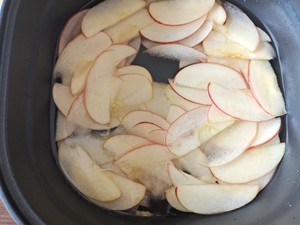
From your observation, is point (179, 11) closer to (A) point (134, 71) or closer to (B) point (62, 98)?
(A) point (134, 71)

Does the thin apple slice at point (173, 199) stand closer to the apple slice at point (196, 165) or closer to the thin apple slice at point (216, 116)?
the apple slice at point (196, 165)

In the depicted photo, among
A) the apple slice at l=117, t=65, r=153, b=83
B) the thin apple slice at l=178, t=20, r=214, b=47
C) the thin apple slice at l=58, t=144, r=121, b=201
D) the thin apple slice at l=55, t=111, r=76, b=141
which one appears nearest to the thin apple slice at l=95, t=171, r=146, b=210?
the thin apple slice at l=58, t=144, r=121, b=201

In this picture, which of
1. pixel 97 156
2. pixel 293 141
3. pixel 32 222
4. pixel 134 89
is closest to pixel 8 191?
pixel 32 222

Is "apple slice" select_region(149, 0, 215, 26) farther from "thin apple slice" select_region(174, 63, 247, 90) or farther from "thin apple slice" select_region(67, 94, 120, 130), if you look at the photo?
"thin apple slice" select_region(67, 94, 120, 130)

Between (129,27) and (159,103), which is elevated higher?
(129,27)

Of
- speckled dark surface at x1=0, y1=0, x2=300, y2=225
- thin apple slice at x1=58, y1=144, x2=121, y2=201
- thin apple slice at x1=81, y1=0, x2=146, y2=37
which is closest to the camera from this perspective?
speckled dark surface at x1=0, y1=0, x2=300, y2=225

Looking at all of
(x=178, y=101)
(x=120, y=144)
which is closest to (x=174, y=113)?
(x=178, y=101)

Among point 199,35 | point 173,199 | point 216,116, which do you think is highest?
point 199,35

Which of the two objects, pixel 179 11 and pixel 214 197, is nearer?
pixel 214 197
